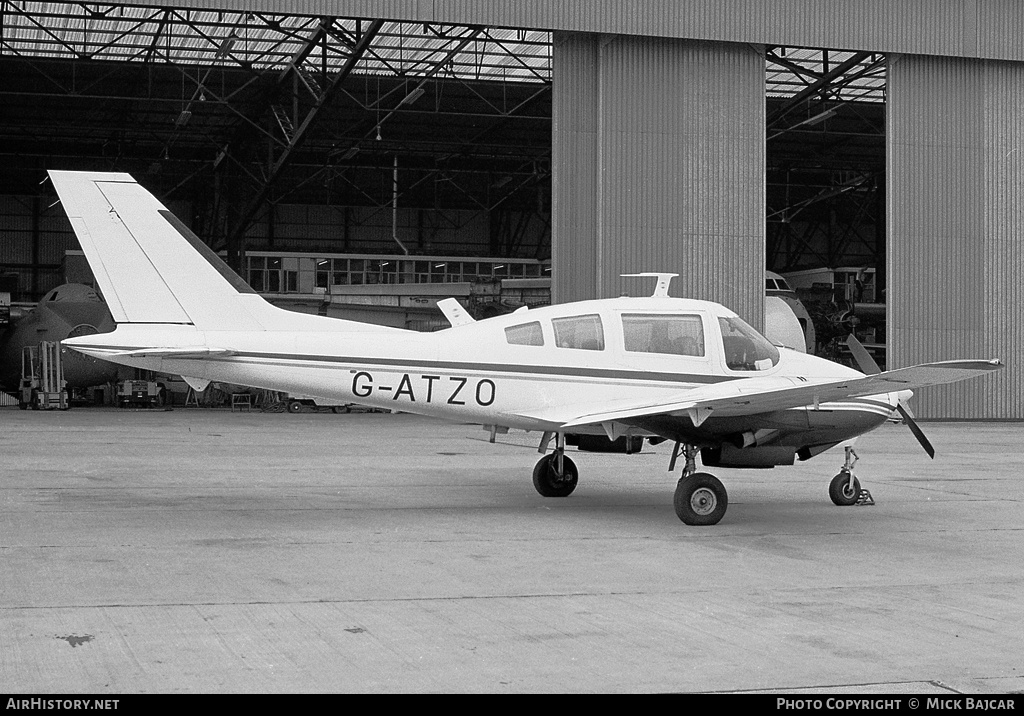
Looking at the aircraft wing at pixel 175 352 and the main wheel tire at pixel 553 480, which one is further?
the main wheel tire at pixel 553 480

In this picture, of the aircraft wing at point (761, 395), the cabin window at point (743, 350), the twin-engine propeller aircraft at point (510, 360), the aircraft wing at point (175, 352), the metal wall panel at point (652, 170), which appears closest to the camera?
the aircraft wing at point (761, 395)

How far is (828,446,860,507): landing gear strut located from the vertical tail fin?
724cm

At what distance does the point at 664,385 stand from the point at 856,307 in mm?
34831

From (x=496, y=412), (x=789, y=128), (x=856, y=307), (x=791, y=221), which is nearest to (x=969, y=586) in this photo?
(x=496, y=412)

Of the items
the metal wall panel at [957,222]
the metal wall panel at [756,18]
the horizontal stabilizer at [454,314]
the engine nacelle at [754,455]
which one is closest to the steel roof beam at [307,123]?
the metal wall panel at [756,18]

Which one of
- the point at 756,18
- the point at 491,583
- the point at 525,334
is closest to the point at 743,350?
the point at 525,334

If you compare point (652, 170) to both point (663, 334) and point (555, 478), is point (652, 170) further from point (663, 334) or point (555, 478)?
point (663, 334)

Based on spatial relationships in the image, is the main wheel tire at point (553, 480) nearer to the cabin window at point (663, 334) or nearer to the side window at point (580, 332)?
the side window at point (580, 332)

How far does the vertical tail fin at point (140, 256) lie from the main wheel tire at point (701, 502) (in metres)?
5.05

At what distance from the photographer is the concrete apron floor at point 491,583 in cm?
574

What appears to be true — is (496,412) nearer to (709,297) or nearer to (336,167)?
(709,297)

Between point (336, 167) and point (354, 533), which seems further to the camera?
point (336, 167)

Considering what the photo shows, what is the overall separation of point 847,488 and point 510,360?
14.5ft

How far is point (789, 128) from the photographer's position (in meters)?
46.7
